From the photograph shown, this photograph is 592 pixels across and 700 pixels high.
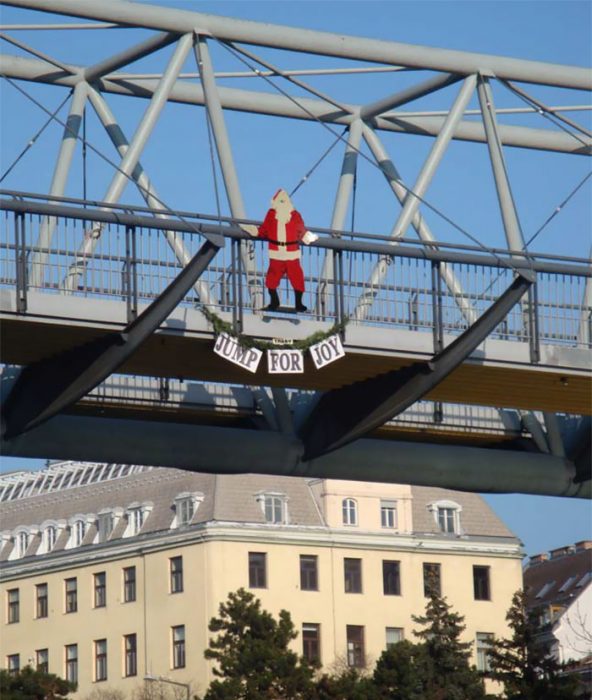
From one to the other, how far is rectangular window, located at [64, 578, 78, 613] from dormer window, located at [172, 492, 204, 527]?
691cm

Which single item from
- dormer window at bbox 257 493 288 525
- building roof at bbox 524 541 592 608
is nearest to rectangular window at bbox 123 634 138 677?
dormer window at bbox 257 493 288 525

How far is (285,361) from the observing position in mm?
27688

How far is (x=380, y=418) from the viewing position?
95.8ft

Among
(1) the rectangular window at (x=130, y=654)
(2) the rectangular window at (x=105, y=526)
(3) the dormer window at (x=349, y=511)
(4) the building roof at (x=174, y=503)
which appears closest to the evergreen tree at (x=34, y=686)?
(1) the rectangular window at (x=130, y=654)

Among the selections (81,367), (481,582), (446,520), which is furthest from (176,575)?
(81,367)

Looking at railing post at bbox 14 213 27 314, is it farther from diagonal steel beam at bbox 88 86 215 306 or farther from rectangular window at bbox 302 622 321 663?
rectangular window at bbox 302 622 321 663

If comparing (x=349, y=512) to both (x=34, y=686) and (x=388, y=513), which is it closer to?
(x=388, y=513)

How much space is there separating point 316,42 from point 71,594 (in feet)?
266

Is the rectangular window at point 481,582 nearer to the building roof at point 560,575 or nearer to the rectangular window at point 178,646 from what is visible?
the building roof at point 560,575

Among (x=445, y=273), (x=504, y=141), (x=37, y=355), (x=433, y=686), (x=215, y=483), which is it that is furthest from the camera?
(x=215, y=483)

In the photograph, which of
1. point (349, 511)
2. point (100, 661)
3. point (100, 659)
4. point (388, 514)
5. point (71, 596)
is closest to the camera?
point (100, 661)

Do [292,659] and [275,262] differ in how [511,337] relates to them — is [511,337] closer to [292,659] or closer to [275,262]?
[275,262]

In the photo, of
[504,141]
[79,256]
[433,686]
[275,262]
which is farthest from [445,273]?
[433,686]

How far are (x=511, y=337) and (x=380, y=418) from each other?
2.54m
